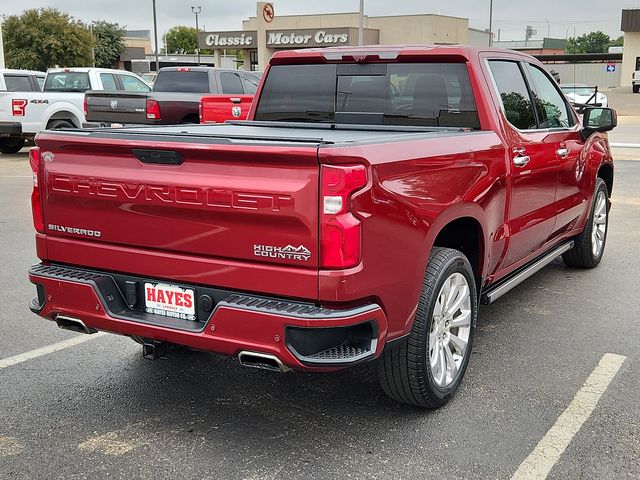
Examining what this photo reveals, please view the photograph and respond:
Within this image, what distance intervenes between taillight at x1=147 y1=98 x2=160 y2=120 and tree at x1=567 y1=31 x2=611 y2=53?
500 ft

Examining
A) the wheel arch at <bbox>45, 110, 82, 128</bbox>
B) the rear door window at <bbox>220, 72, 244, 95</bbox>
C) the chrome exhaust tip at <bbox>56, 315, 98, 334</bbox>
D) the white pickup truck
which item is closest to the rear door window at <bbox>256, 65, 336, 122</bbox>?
the chrome exhaust tip at <bbox>56, 315, 98, 334</bbox>

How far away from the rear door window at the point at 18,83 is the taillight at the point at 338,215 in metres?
16.1

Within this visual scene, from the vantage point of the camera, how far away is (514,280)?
506cm

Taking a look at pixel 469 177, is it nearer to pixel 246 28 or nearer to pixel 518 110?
pixel 518 110

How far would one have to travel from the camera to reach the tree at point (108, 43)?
77.9m

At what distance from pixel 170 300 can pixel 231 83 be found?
13743mm

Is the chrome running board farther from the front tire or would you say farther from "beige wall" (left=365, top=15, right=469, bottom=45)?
"beige wall" (left=365, top=15, right=469, bottom=45)

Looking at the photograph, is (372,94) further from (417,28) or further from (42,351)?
(417,28)

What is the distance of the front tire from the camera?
12.2 ft

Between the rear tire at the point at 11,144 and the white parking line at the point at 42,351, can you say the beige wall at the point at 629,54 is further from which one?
the white parking line at the point at 42,351

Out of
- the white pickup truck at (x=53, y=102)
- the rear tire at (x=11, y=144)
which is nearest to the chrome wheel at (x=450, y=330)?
the white pickup truck at (x=53, y=102)

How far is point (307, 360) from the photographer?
127 inches

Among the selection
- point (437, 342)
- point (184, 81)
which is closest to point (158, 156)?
point (437, 342)

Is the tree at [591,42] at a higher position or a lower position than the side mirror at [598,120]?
higher
